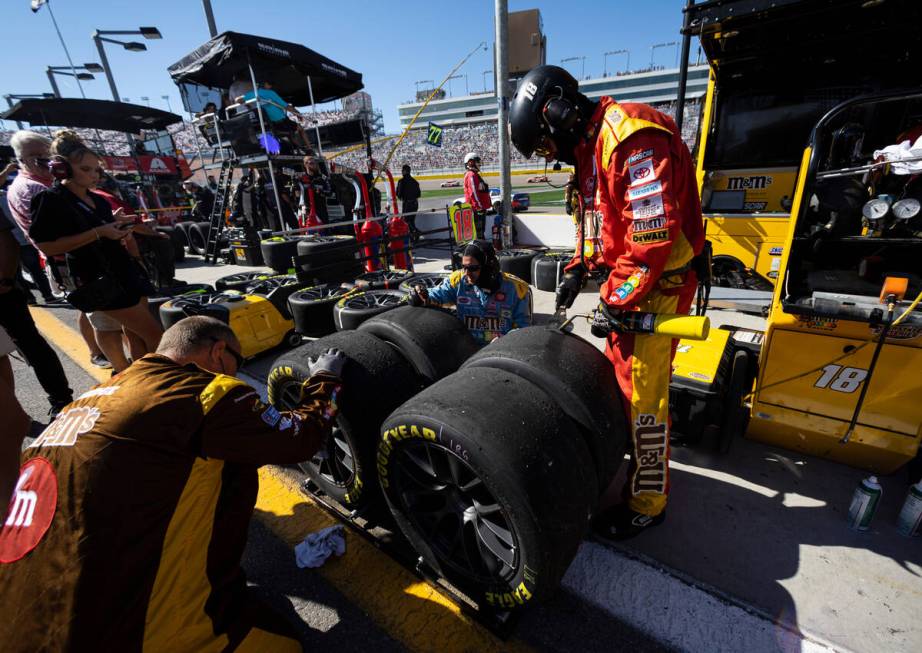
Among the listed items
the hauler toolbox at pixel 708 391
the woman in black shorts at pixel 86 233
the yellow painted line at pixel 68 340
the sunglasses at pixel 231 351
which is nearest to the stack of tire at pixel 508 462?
the sunglasses at pixel 231 351

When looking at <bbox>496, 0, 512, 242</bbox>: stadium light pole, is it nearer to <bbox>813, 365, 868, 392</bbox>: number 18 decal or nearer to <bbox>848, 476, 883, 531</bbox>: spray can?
<bbox>813, 365, 868, 392</bbox>: number 18 decal

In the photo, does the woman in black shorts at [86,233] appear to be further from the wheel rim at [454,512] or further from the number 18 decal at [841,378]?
the number 18 decal at [841,378]

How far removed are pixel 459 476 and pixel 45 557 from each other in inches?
51.1

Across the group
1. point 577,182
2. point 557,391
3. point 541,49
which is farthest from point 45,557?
point 541,49

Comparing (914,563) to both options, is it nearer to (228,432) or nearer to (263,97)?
(228,432)

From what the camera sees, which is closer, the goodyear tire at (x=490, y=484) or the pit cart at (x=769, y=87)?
the goodyear tire at (x=490, y=484)

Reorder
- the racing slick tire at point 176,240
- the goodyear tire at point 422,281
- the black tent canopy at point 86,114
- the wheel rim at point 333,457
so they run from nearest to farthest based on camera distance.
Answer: the wheel rim at point 333,457 → the goodyear tire at point 422,281 → the racing slick tire at point 176,240 → the black tent canopy at point 86,114

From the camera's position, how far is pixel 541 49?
10875 millimetres

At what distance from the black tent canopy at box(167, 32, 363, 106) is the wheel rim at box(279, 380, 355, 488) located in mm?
9457

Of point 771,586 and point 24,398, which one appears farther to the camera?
point 24,398

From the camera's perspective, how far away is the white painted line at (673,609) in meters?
1.59

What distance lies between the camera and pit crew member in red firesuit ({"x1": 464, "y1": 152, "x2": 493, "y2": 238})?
8141 mm

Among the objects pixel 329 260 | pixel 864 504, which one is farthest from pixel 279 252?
pixel 864 504

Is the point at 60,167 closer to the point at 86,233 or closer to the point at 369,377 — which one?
the point at 86,233
